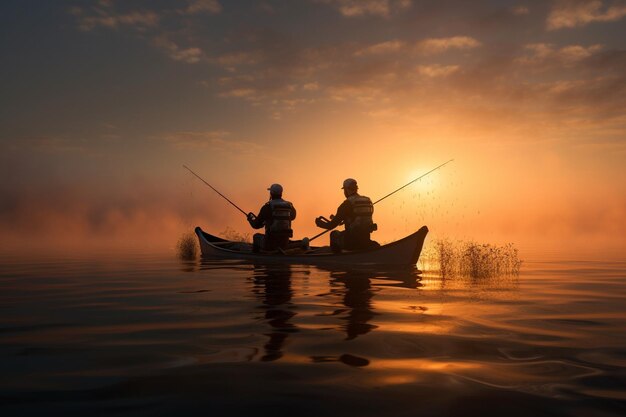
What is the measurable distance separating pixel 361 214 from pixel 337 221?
0.87 m

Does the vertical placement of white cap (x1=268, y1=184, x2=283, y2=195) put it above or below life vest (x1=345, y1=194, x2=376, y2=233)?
above

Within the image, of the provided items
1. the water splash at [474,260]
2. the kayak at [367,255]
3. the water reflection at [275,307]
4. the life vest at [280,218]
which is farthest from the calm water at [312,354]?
the life vest at [280,218]

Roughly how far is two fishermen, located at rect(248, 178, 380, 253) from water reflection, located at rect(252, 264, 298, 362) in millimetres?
3809

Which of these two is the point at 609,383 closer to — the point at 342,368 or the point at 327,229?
the point at 342,368

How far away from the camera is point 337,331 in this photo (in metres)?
5.67

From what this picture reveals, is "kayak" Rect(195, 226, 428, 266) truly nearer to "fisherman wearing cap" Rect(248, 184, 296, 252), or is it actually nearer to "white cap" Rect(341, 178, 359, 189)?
"fisherman wearing cap" Rect(248, 184, 296, 252)

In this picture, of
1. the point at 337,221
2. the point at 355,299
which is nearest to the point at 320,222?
the point at 337,221

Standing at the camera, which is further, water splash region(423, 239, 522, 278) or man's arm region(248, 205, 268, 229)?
man's arm region(248, 205, 268, 229)

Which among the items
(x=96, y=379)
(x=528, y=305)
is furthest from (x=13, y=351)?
(x=528, y=305)

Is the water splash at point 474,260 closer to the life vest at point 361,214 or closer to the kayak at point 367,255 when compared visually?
the kayak at point 367,255

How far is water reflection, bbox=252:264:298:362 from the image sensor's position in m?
4.92

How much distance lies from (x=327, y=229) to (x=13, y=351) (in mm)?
12934

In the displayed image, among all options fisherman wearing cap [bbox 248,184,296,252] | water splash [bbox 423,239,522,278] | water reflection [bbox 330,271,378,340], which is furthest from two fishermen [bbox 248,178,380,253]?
water reflection [bbox 330,271,378,340]

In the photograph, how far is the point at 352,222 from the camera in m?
16.7
